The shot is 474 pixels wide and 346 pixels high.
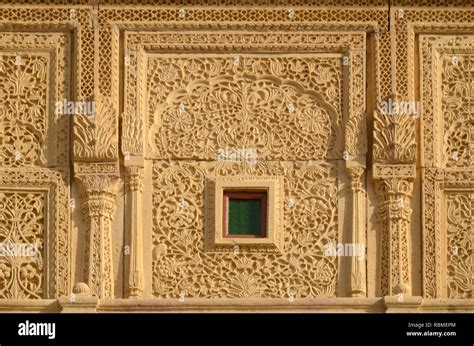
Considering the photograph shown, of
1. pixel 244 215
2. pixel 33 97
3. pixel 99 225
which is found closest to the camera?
pixel 99 225

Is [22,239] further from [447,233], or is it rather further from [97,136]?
[447,233]

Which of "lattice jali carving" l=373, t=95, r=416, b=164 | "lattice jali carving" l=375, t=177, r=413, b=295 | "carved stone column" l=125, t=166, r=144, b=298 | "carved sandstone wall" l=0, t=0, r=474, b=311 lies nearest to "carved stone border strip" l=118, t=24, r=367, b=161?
"carved sandstone wall" l=0, t=0, r=474, b=311

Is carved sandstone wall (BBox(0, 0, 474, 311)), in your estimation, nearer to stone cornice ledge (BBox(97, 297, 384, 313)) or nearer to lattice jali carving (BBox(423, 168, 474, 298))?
lattice jali carving (BBox(423, 168, 474, 298))

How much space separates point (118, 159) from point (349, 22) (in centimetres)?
182

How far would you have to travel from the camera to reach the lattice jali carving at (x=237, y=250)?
22.2 m

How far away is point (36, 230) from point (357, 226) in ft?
6.96

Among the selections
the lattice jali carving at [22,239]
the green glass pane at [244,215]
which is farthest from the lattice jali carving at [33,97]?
the green glass pane at [244,215]

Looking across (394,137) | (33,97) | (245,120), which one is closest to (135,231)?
(245,120)

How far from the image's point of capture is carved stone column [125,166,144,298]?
72.7 feet

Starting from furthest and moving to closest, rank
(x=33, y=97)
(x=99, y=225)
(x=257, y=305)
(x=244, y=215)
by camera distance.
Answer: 1. (x=33, y=97)
2. (x=244, y=215)
3. (x=99, y=225)
4. (x=257, y=305)

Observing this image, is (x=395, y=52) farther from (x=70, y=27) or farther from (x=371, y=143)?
(x=70, y=27)

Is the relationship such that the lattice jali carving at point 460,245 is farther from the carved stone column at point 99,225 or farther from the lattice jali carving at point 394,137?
the carved stone column at point 99,225

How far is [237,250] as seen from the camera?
22.3m

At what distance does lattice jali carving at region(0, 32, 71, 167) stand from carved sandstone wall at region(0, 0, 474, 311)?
0.04 ft
